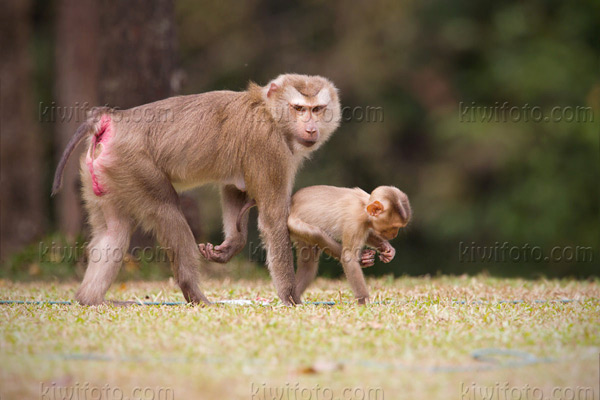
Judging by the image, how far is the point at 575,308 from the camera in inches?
279

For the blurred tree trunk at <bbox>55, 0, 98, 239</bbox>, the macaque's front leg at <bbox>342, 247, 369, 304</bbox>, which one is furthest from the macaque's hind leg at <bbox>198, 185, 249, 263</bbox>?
the blurred tree trunk at <bbox>55, 0, 98, 239</bbox>

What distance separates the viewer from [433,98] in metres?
19.3

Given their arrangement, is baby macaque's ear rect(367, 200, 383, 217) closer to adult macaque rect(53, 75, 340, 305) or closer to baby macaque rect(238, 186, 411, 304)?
baby macaque rect(238, 186, 411, 304)

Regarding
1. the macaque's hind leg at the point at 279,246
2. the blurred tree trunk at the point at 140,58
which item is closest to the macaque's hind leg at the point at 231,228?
the macaque's hind leg at the point at 279,246

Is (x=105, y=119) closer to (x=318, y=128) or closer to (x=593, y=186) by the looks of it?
(x=318, y=128)

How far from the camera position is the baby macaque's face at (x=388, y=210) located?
7047mm

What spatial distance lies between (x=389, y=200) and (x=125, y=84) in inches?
213

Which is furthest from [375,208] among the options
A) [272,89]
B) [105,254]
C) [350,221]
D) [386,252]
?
[105,254]

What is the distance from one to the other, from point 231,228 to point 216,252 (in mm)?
330

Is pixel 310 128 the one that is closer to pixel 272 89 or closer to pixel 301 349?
pixel 272 89

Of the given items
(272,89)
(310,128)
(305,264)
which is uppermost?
(272,89)

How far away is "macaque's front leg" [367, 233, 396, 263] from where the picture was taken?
7.50 m

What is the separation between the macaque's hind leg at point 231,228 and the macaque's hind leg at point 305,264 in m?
0.59

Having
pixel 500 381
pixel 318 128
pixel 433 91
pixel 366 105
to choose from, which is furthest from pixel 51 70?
pixel 500 381
